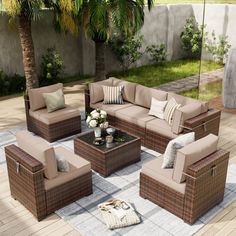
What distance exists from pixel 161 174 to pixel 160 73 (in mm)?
8589

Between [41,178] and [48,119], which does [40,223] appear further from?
[48,119]

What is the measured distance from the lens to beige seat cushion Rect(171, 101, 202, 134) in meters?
5.96

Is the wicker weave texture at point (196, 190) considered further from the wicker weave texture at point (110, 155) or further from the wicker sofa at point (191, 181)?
the wicker weave texture at point (110, 155)

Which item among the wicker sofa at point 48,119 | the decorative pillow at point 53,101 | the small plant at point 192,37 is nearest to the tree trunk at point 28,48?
the wicker sofa at point 48,119

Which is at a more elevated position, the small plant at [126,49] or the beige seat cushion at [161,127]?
the small plant at [126,49]

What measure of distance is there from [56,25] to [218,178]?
24.5 ft

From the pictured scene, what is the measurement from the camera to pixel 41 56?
11.0 metres

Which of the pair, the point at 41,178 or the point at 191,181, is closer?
the point at 191,181

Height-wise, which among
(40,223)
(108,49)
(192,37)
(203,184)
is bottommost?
(40,223)

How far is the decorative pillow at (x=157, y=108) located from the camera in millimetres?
6715

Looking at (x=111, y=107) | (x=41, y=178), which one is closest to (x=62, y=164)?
(x=41, y=178)

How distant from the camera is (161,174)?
4.70 m

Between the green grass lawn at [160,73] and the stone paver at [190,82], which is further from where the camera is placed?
the green grass lawn at [160,73]

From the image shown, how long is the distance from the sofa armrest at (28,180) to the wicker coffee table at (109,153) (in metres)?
1.35
